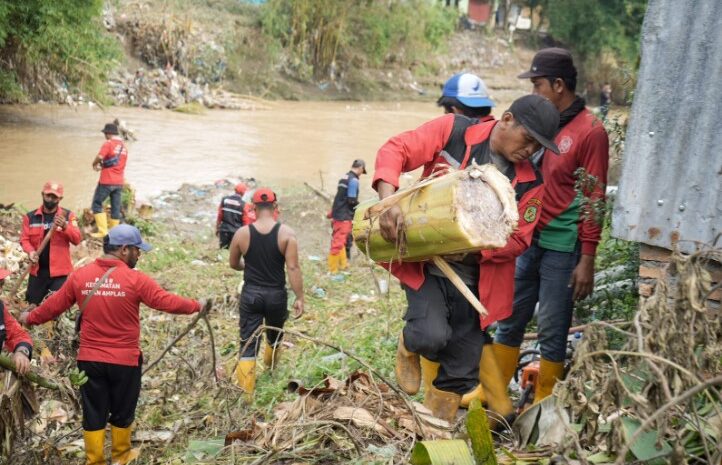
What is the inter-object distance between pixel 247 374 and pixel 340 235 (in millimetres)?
4335

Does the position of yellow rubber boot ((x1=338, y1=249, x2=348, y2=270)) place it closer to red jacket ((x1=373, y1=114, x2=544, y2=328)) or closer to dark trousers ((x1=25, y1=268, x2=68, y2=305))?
dark trousers ((x1=25, y1=268, x2=68, y2=305))

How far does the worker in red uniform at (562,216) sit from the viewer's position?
3.94 m

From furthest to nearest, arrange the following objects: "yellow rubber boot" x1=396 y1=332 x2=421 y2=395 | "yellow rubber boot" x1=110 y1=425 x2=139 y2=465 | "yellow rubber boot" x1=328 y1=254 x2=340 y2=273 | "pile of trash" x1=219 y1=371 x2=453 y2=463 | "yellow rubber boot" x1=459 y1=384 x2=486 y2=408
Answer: "yellow rubber boot" x1=328 y1=254 x2=340 y2=273
"yellow rubber boot" x1=110 y1=425 x2=139 y2=465
"yellow rubber boot" x1=459 y1=384 x2=486 y2=408
"yellow rubber boot" x1=396 y1=332 x2=421 y2=395
"pile of trash" x1=219 y1=371 x2=453 y2=463

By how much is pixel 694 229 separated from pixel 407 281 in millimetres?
1333

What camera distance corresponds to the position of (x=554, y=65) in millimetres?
4016

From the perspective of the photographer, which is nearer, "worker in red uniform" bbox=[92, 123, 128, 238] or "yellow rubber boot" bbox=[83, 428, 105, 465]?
"yellow rubber boot" bbox=[83, 428, 105, 465]

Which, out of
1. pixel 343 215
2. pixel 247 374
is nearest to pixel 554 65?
pixel 247 374

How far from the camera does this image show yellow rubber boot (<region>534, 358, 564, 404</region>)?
13.3 feet

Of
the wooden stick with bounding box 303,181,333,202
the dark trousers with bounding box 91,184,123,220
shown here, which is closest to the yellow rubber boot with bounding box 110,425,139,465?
the dark trousers with bounding box 91,184,123,220

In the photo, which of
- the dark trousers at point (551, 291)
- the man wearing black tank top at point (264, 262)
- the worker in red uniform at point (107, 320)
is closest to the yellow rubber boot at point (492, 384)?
the dark trousers at point (551, 291)

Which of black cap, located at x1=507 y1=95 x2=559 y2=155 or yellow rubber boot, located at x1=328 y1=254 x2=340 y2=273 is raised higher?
black cap, located at x1=507 y1=95 x2=559 y2=155

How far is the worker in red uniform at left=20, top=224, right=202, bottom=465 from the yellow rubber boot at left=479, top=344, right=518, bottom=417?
1811 mm

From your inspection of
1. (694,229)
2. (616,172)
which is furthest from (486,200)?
(616,172)

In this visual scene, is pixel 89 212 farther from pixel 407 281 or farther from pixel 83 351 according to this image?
pixel 407 281
